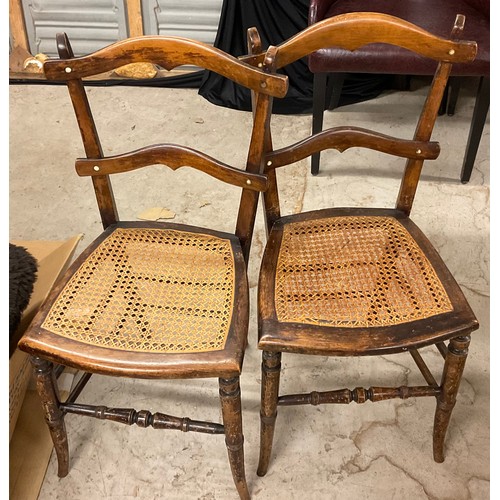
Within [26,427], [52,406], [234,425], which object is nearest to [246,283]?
[234,425]

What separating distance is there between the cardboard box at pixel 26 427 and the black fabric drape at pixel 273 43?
1.53 m

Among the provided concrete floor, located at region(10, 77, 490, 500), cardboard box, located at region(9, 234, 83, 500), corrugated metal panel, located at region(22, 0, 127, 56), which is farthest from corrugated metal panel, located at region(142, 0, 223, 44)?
cardboard box, located at region(9, 234, 83, 500)

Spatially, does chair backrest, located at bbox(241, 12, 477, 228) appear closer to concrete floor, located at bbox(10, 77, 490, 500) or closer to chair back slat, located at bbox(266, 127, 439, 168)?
chair back slat, located at bbox(266, 127, 439, 168)

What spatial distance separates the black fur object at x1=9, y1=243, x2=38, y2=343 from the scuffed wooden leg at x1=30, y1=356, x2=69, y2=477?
214 mm

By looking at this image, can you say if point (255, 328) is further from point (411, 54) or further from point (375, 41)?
point (411, 54)

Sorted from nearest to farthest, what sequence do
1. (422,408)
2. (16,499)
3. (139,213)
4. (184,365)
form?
(184,365)
(16,499)
(422,408)
(139,213)

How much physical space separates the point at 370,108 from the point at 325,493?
196cm

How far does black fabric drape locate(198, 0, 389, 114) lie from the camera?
2.94 meters

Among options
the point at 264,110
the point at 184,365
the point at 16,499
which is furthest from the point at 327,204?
the point at 16,499


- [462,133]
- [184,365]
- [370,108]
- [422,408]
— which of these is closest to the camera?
[184,365]

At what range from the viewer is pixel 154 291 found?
1.41 metres

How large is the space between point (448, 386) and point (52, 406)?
0.90m

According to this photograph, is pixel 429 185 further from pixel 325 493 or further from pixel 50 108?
pixel 50 108

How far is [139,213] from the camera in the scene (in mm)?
2385
